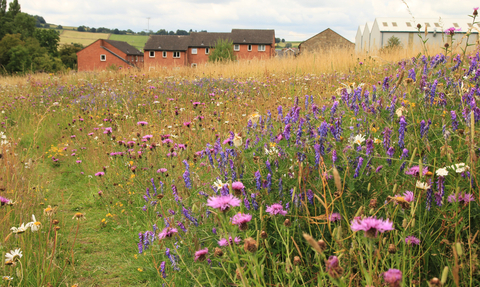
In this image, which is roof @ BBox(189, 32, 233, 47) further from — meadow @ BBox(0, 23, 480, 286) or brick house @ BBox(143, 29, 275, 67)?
meadow @ BBox(0, 23, 480, 286)

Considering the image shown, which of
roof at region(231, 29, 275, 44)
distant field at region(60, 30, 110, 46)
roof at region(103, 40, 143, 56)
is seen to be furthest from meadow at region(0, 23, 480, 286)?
distant field at region(60, 30, 110, 46)

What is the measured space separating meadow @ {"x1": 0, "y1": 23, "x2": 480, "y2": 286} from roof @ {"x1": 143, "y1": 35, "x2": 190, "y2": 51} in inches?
1943

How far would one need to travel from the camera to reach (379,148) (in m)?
2.10

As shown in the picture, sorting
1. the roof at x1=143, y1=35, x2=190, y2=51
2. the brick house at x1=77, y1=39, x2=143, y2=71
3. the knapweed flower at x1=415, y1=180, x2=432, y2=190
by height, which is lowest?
the knapweed flower at x1=415, y1=180, x2=432, y2=190

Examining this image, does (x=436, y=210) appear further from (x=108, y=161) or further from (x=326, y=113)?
(x=108, y=161)

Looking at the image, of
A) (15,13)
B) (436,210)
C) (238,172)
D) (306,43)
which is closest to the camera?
(436,210)

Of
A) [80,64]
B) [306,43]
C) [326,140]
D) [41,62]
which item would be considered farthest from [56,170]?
[80,64]

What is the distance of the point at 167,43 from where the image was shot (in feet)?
169

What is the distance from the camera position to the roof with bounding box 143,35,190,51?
167 ft

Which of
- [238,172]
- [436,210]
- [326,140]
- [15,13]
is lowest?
[436,210]

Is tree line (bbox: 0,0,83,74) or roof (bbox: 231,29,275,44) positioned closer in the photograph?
tree line (bbox: 0,0,83,74)

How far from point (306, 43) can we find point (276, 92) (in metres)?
45.3

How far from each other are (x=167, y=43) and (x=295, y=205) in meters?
53.8

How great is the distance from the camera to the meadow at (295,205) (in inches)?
53.5
